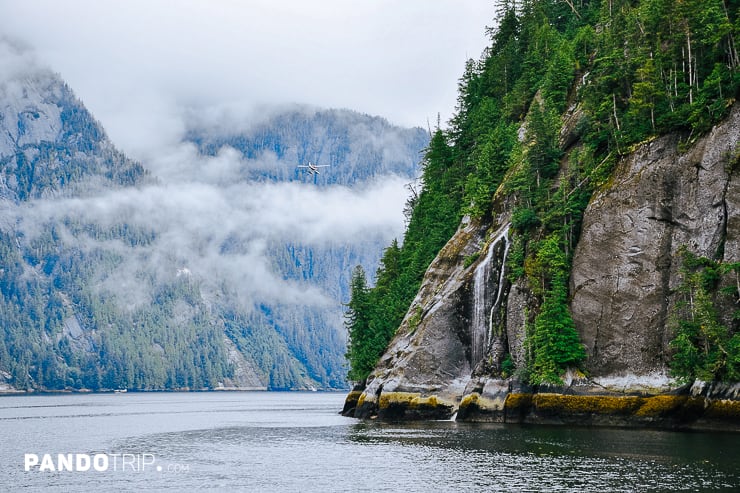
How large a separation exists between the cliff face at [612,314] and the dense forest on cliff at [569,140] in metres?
1.73

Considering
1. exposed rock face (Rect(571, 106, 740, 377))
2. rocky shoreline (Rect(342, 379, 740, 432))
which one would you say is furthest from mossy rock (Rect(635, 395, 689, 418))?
exposed rock face (Rect(571, 106, 740, 377))

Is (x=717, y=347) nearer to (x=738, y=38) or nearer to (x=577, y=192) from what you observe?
(x=577, y=192)

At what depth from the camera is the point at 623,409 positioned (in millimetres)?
63062

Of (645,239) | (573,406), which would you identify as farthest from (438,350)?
(645,239)

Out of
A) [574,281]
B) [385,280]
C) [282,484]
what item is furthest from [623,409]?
[385,280]

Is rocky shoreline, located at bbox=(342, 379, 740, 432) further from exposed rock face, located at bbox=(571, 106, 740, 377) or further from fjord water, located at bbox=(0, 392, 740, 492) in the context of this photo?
exposed rock face, located at bbox=(571, 106, 740, 377)

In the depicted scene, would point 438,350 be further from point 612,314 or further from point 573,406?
point 612,314

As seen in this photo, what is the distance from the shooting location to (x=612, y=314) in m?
68.2

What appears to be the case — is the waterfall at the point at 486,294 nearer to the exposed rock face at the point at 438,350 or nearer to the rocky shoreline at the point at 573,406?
the exposed rock face at the point at 438,350

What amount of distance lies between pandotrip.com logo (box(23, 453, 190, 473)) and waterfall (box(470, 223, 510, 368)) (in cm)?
3785

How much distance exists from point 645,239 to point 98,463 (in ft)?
162

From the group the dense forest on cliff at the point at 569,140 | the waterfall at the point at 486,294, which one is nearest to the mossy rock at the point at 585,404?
the dense forest on cliff at the point at 569,140

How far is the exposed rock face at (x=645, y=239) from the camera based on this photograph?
205 ft

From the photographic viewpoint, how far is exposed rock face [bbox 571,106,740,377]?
6241 centimetres
